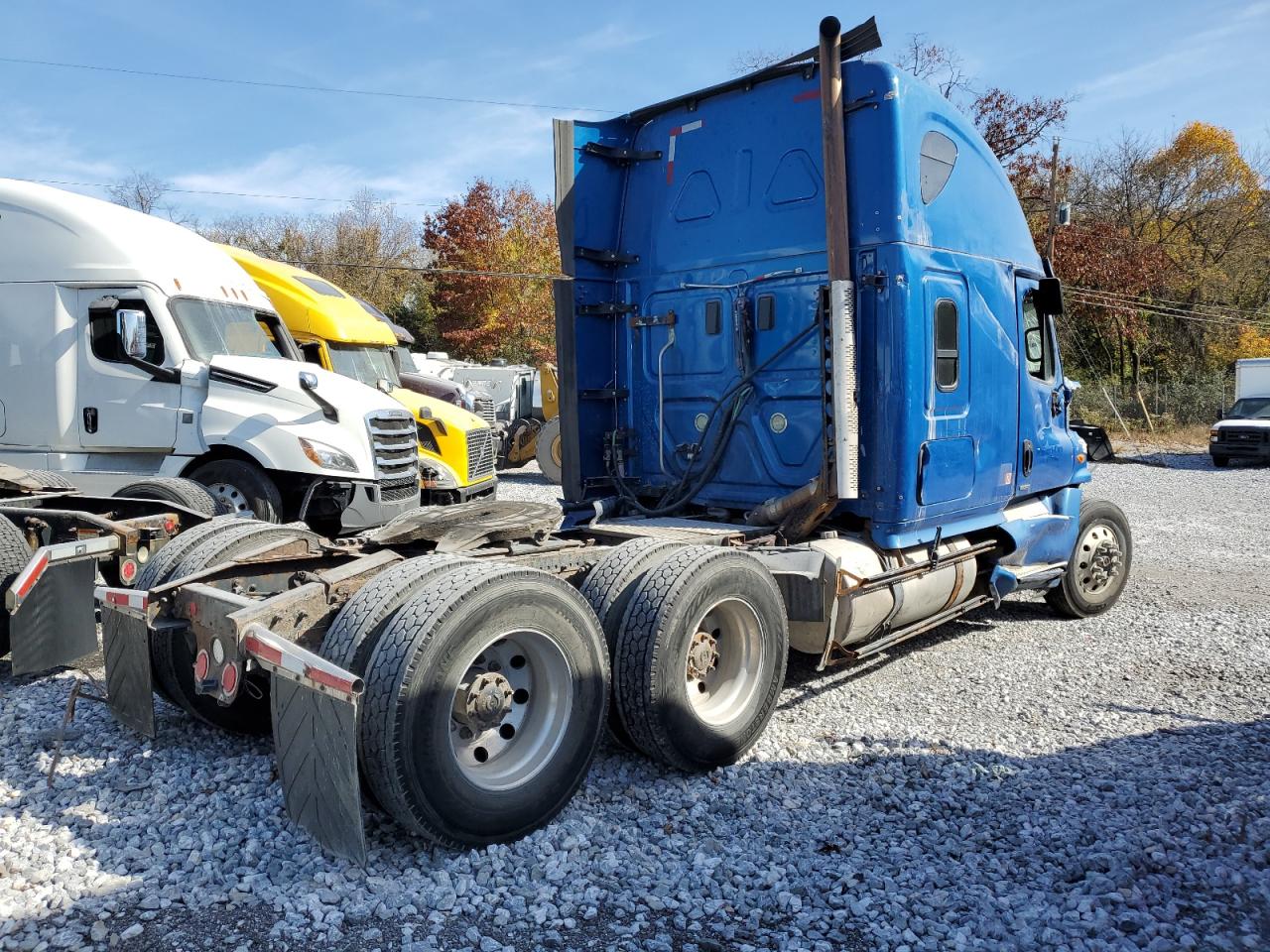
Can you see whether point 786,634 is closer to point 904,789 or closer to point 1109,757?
point 904,789

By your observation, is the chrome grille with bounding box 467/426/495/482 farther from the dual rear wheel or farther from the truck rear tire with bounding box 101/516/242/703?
the dual rear wheel

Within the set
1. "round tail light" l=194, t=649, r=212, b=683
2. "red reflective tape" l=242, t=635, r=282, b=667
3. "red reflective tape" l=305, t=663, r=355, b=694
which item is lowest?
"round tail light" l=194, t=649, r=212, b=683

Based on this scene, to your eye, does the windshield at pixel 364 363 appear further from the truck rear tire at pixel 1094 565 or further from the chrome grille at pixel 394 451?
the truck rear tire at pixel 1094 565

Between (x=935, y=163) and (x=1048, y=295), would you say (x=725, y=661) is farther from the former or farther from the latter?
(x=1048, y=295)

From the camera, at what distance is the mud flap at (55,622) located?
190 inches

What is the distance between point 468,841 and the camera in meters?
3.46

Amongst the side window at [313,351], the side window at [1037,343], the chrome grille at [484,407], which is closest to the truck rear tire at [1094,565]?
the side window at [1037,343]

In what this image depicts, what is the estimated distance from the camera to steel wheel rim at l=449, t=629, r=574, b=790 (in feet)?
11.9

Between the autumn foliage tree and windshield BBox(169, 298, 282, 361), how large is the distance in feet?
84.1

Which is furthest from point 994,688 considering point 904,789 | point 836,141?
point 836,141

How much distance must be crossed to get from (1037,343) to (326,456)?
635 cm

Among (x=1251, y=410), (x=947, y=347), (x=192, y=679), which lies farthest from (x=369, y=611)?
(x=1251, y=410)

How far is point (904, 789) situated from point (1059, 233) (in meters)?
35.9

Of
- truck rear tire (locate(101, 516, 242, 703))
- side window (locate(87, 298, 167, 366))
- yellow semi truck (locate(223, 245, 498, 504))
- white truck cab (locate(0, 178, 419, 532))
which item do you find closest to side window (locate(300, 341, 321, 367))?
yellow semi truck (locate(223, 245, 498, 504))
